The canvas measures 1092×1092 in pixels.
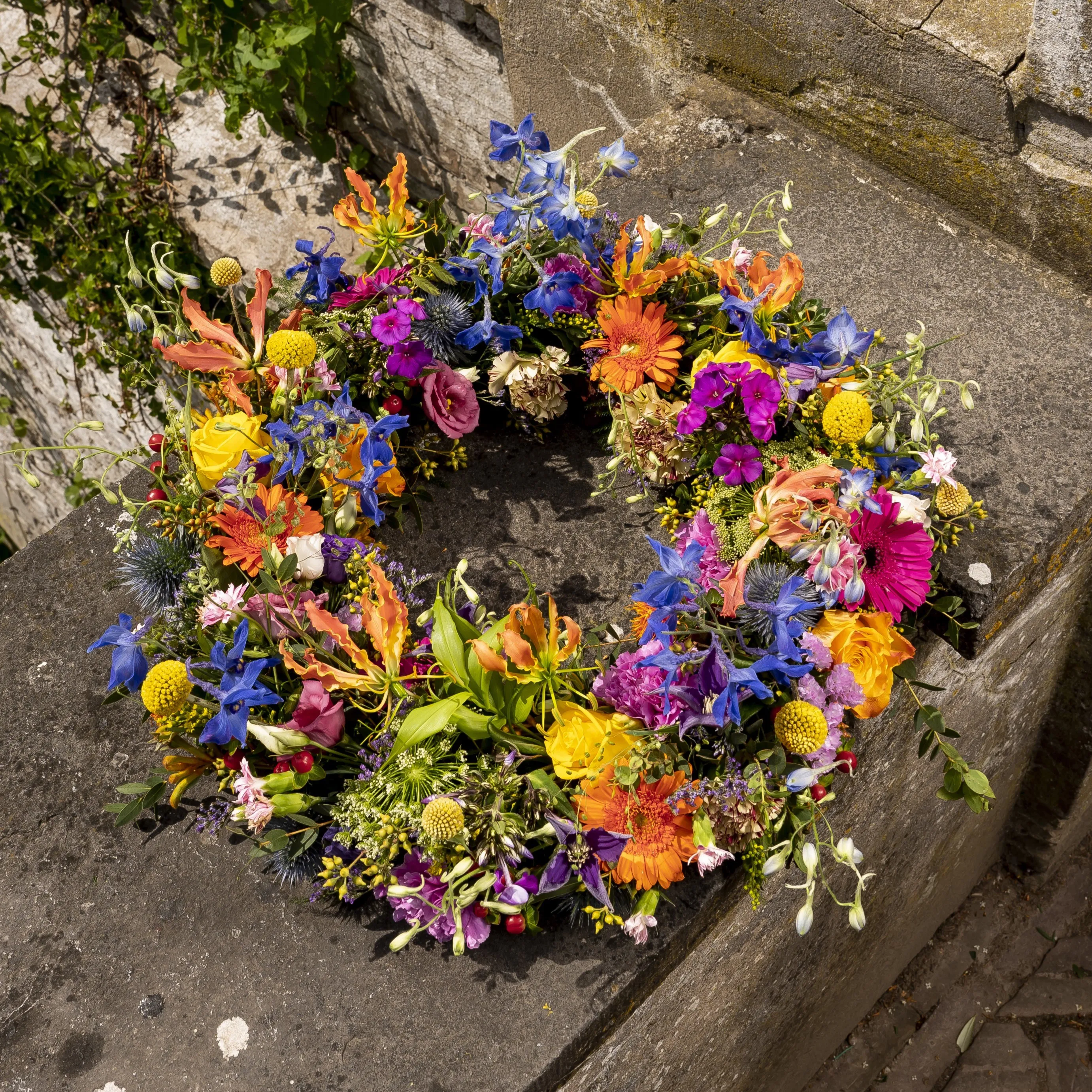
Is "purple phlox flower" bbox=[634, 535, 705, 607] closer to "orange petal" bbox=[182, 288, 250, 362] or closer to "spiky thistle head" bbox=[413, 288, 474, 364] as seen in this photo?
"spiky thistle head" bbox=[413, 288, 474, 364]

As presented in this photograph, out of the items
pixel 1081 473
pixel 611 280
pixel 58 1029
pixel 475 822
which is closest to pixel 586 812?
pixel 475 822

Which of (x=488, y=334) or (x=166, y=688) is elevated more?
(x=488, y=334)

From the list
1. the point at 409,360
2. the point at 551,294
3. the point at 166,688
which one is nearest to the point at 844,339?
the point at 551,294

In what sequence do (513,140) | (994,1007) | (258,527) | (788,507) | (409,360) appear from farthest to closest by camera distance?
(994,1007) < (409,360) < (513,140) < (258,527) < (788,507)

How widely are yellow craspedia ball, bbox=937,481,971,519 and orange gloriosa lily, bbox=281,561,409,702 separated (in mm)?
826

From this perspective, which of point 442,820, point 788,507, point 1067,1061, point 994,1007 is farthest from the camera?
point 994,1007

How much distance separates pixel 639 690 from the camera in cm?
137

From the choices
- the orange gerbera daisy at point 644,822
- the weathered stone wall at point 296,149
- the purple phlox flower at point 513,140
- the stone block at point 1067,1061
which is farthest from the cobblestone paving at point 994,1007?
the weathered stone wall at point 296,149

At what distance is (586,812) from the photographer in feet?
4.35

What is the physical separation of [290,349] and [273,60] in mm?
2026

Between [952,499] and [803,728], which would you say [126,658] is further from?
[952,499]

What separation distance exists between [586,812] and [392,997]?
0.38 metres

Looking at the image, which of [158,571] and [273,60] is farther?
[273,60]

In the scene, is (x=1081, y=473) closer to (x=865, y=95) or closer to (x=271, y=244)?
(x=865, y=95)
